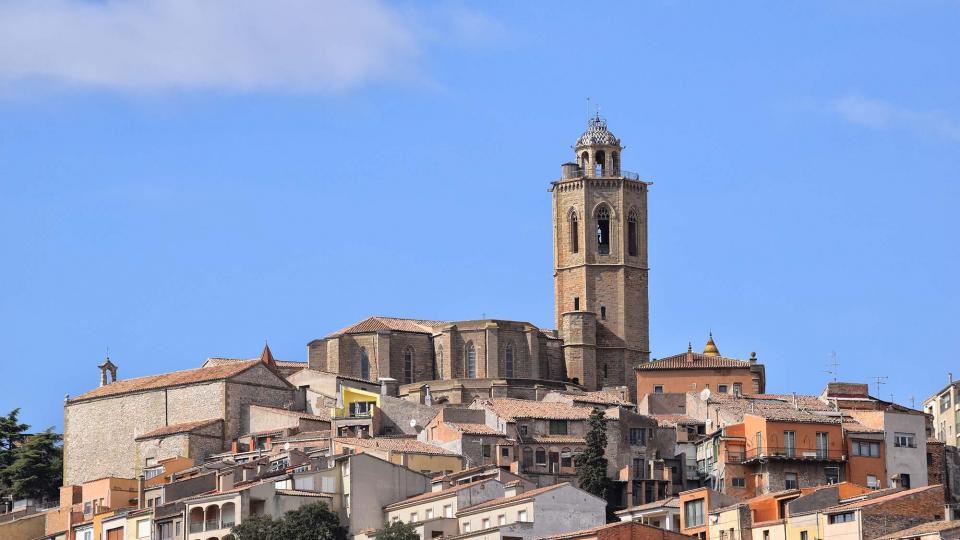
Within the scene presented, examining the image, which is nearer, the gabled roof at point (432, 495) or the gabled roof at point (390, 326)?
the gabled roof at point (432, 495)

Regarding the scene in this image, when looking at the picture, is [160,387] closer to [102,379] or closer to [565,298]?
[102,379]

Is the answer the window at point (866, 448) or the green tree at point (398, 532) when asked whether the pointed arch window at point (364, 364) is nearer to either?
the window at point (866, 448)

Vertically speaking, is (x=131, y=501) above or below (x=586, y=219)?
below

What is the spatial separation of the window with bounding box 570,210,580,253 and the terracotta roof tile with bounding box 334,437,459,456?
26.0 metres

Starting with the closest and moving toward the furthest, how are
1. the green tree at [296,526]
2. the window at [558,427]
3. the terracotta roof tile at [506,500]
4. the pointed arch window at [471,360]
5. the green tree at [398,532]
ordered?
the green tree at [398,532]
the terracotta roof tile at [506,500]
the green tree at [296,526]
the window at [558,427]
the pointed arch window at [471,360]

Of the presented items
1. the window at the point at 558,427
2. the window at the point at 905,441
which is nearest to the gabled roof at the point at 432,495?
the window at the point at 558,427

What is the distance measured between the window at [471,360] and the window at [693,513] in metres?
34.1

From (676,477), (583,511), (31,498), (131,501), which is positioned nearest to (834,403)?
(676,477)

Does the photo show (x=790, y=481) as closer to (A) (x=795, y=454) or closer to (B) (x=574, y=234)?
(A) (x=795, y=454)

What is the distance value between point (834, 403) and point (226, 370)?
2593 centimetres

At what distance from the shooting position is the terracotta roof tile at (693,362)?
103 metres

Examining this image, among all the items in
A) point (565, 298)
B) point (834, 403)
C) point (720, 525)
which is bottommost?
point (720, 525)

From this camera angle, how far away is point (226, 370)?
102m

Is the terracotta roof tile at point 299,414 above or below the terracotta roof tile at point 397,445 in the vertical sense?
above
